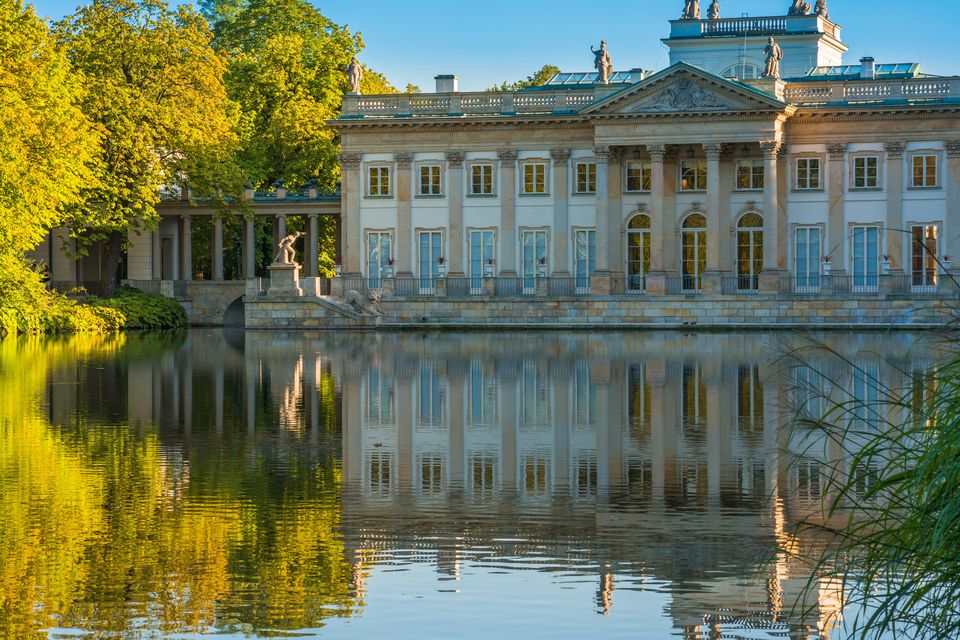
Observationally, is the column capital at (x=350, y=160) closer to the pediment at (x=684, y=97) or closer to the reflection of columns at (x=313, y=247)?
the reflection of columns at (x=313, y=247)

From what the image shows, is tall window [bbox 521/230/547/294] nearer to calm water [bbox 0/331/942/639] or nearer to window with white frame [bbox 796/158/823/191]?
window with white frame [bbox 796/158/823/191]

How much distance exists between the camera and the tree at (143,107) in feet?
206

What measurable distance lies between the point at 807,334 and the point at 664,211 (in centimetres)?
5773

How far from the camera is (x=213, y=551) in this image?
495 inches

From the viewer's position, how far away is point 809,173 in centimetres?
6438

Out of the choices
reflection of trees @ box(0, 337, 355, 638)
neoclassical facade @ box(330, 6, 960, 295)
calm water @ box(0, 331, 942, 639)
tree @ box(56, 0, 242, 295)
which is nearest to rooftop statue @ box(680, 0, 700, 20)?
neoclassical facade @ box(330, 6, 960, 295)

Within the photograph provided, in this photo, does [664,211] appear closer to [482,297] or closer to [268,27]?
[482,297]

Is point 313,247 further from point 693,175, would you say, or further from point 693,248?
point 693,175

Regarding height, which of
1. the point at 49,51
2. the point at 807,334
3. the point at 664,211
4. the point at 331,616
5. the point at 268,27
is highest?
the point at 268,27

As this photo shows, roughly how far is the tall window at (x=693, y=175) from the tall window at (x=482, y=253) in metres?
8.38

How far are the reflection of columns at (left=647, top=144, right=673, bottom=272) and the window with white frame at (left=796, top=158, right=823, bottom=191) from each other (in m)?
5.56

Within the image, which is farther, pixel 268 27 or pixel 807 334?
pixel 268 27

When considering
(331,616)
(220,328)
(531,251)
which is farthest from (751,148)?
(331,616)

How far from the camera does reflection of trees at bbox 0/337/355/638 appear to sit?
10570mm
